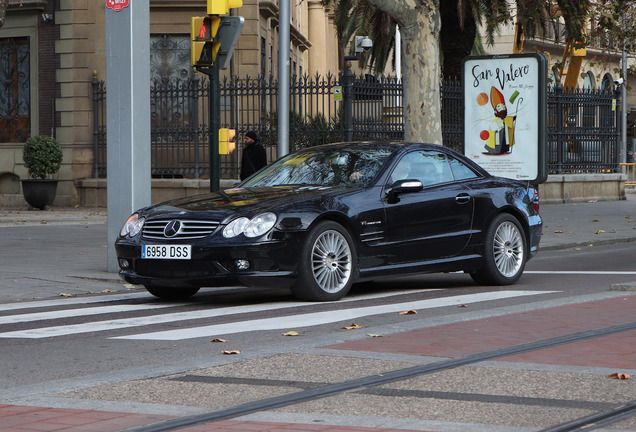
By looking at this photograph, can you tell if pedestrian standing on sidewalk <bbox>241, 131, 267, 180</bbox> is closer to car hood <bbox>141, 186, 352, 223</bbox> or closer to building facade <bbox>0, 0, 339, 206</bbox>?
building facade <bbox>0, 0, 339, 206</bbox>

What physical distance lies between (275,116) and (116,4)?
478 inches

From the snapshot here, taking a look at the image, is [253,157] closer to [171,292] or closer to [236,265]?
[171,292]

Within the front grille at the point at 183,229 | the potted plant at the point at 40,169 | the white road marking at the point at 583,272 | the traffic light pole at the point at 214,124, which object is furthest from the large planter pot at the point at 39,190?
the front grille at the point at 183,229

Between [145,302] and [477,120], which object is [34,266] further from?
[477,120]

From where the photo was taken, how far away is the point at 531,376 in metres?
6.28

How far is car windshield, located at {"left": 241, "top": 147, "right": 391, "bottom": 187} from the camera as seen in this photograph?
35.2 ft

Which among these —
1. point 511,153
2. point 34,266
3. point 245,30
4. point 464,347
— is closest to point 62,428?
point 464,347

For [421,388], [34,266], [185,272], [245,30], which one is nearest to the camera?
[421,388]

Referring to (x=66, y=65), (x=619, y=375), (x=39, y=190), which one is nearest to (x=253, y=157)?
(x=39, y=190)

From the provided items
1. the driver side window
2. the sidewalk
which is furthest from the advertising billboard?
the driver side window

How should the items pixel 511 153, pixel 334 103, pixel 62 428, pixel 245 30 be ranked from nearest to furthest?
pixel 62 428 → pixel 511 153 → pixel 334 103 → pixel 245 30

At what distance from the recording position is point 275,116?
24859mm

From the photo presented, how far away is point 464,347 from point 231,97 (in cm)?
1822

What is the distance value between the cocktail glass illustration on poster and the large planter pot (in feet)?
36.6
